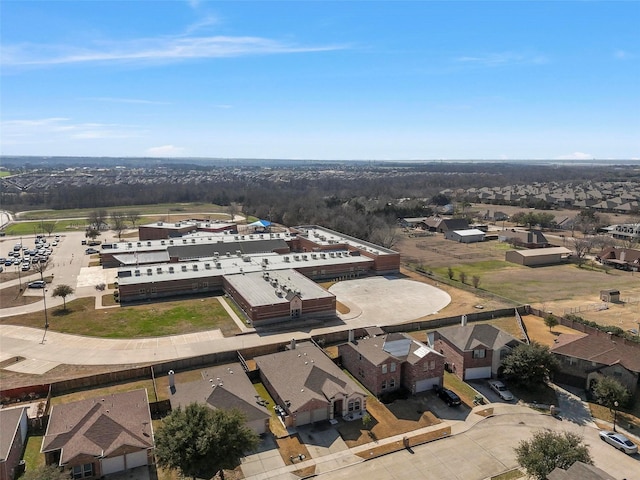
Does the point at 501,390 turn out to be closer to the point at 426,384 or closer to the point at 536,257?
the point at 426,384

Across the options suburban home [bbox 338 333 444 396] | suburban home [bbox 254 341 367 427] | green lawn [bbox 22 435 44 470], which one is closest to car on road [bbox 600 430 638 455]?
suburban home [bbox 338 333 444 396]

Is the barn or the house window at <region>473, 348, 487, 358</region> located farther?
the barn

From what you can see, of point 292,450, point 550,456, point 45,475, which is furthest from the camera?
point 292,450

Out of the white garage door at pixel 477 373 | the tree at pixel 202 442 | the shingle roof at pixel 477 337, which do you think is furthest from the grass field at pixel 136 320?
the white garage door at pixel 477 373

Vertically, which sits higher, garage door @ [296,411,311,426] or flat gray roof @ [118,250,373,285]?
flat gray roof @ [118,250,373,285]

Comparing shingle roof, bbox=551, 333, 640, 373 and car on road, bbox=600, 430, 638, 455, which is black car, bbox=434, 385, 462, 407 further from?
shingle roof, bbox=551, 333, 640, 373

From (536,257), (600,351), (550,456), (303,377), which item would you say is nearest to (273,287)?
(303,377)

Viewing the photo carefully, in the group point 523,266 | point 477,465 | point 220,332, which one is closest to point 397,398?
point 477,465
